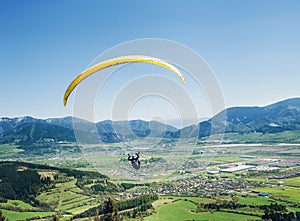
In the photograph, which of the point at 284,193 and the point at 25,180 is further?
the point at 25,180

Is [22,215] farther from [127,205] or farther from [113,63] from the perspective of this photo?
[113,63]

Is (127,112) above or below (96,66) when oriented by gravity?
below

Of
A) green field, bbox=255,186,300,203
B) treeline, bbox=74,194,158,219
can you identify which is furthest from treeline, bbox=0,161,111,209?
green field, bbox=255,186,300,203

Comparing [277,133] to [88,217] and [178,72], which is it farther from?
[178,72]

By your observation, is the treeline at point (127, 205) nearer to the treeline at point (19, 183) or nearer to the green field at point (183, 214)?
the green field at point (183, 214)

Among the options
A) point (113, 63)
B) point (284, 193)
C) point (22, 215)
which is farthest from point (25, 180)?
point (113, 63)

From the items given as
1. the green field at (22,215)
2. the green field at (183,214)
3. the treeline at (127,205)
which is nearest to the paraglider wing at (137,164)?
the green field at (183,214)

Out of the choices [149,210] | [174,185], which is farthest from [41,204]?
[174,185]

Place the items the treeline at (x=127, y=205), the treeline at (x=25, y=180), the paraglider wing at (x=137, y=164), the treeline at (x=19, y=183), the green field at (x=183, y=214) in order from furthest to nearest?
the treeline at (x=19, y=183)
the treeline at (x=25, y=180)
the treeline at (x=127, y=205)
the green field at (x=183, y=214)
the paraglider wing at (x=137, y=164)

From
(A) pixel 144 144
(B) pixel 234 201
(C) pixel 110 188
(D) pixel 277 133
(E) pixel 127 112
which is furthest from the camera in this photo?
(D) pixel 277 133
